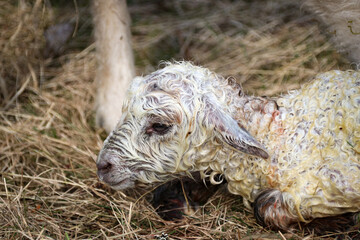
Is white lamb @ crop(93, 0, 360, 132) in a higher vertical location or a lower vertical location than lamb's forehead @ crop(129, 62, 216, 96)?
lower

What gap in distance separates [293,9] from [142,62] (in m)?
2.04

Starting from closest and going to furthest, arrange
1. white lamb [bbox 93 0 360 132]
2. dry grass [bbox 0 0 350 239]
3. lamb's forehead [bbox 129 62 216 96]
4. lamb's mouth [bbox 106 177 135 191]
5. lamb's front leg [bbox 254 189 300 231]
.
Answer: lamb's front leg [bbox 254 189 300 231]
lamb's forehead [bbox 129 62 216 96]
lamb's mouth [bbox 106 177 135 191]
dry grass [bbox 0 0 350 239]
white lamb [bbox 93 0 360 132]

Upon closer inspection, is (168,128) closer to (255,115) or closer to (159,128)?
(159,128)

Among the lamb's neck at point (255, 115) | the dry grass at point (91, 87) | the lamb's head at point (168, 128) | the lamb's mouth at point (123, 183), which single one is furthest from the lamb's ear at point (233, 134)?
the lamb's mouth at point (123, 183)

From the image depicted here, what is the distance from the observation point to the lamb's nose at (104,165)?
120 inches

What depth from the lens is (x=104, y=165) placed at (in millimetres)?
3045

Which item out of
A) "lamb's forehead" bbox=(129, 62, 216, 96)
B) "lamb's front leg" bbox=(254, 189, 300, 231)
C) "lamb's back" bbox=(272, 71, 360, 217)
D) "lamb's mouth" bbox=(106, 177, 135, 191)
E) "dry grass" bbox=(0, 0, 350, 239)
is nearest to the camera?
"lamb's back" bbox=(272, 71, 360, 217)

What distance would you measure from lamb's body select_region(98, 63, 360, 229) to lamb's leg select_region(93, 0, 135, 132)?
4.20 feet

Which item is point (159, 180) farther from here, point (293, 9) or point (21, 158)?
point (293, 9)

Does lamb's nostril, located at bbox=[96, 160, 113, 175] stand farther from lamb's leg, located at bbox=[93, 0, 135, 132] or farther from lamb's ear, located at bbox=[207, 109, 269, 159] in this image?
lamb's leg, located at bbox=[93, 0, 135, 132]

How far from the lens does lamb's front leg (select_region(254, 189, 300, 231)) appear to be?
9.38 feet

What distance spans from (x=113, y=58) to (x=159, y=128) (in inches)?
63.5

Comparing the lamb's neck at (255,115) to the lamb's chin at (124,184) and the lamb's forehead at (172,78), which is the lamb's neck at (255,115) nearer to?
the lamb's forehead at (172,78)

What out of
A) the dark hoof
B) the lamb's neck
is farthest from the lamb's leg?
the lamb's neck
